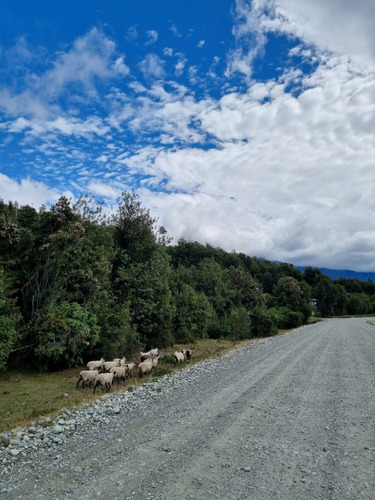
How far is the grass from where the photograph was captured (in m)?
9.52

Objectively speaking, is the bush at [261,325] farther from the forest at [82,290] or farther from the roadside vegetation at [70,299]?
the roadside vegetation at [70,299]

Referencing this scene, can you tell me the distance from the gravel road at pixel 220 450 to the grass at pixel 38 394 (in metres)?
1.69

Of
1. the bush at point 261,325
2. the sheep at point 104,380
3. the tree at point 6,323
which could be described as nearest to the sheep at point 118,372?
the sheep at point 104,380

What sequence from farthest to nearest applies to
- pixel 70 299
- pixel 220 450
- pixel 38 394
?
pixel 70 299 < pixel 38 394 < pixel 220 450

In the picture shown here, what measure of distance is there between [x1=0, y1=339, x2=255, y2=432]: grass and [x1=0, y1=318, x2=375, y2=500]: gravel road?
169 cm

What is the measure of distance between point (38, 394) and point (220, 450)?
8.95 metres

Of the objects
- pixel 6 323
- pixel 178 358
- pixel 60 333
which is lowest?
pixel 178 358

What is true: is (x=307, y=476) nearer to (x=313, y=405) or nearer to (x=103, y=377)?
(x=313, y=405)

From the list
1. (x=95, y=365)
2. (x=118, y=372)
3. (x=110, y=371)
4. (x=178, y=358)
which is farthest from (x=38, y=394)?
(x=178, y=358)

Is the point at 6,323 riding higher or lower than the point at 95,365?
higher

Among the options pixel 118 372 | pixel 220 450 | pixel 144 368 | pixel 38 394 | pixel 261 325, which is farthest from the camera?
pixel 261 325

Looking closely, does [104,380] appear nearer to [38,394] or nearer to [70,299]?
[38,394]

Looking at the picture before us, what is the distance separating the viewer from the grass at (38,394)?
9.52m

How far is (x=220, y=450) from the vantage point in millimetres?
6289
